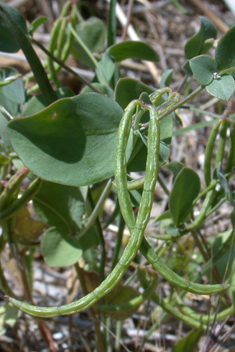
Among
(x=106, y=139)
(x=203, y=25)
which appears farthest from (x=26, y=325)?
(x=203, y=25)

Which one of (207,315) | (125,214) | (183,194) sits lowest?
(207,315)

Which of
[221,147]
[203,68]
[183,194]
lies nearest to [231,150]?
[221,147]

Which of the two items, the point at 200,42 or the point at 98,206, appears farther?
the point at 200,42

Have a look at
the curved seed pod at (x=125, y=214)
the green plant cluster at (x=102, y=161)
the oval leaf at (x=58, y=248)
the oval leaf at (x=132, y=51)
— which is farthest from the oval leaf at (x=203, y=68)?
the oval leaf at (x=58, y=248)

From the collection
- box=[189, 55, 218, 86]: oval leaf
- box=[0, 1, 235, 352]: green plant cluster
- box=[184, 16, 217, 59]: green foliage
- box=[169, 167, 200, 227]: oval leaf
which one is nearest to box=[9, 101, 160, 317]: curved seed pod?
box=[0, 1, 235, 352]: green plant cluster

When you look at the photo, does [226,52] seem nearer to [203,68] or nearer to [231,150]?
[203,68]

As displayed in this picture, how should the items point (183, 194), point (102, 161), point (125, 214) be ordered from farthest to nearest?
point (183, 194) → point (102, 161) → point (125, 214)
